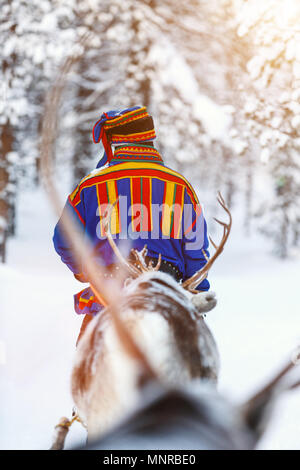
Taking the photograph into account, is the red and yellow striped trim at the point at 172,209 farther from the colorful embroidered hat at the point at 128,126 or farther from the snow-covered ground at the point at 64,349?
the snow-covered ground at the point at 64,349

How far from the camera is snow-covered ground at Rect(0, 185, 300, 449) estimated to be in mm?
3416

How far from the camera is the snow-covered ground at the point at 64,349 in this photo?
342cm

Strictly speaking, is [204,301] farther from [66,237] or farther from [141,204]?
[66,237]

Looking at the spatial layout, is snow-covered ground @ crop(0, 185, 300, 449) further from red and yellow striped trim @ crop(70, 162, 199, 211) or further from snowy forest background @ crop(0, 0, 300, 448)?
red and yellow striped trim @ crop(70, 162, 199, 211)

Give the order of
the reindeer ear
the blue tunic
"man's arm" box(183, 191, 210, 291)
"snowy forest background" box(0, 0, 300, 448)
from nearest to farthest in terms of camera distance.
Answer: the reindeer ear → the blue tunic → "man's arm" box(183, 191, 210, 291) → "snowy forest background" box(0, 0, 300, 448)

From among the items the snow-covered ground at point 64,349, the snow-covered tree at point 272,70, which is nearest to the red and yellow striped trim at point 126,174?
the snow-covered ground at point 64,349

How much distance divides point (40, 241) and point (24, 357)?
46.4 ft

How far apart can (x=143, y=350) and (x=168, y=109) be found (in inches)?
407

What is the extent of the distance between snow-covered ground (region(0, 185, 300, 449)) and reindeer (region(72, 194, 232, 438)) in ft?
0.59

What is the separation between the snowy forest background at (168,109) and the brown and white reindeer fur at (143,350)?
259 millimetres

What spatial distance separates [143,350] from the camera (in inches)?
49.5

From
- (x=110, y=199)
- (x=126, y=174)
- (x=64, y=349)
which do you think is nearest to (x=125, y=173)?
(x=126, y=174)

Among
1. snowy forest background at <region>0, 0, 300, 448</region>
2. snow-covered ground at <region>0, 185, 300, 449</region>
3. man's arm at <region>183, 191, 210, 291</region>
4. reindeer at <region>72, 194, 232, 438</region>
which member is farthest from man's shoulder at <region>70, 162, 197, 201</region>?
snow-covered ground at <region>0, 185, 300, 449</region>
